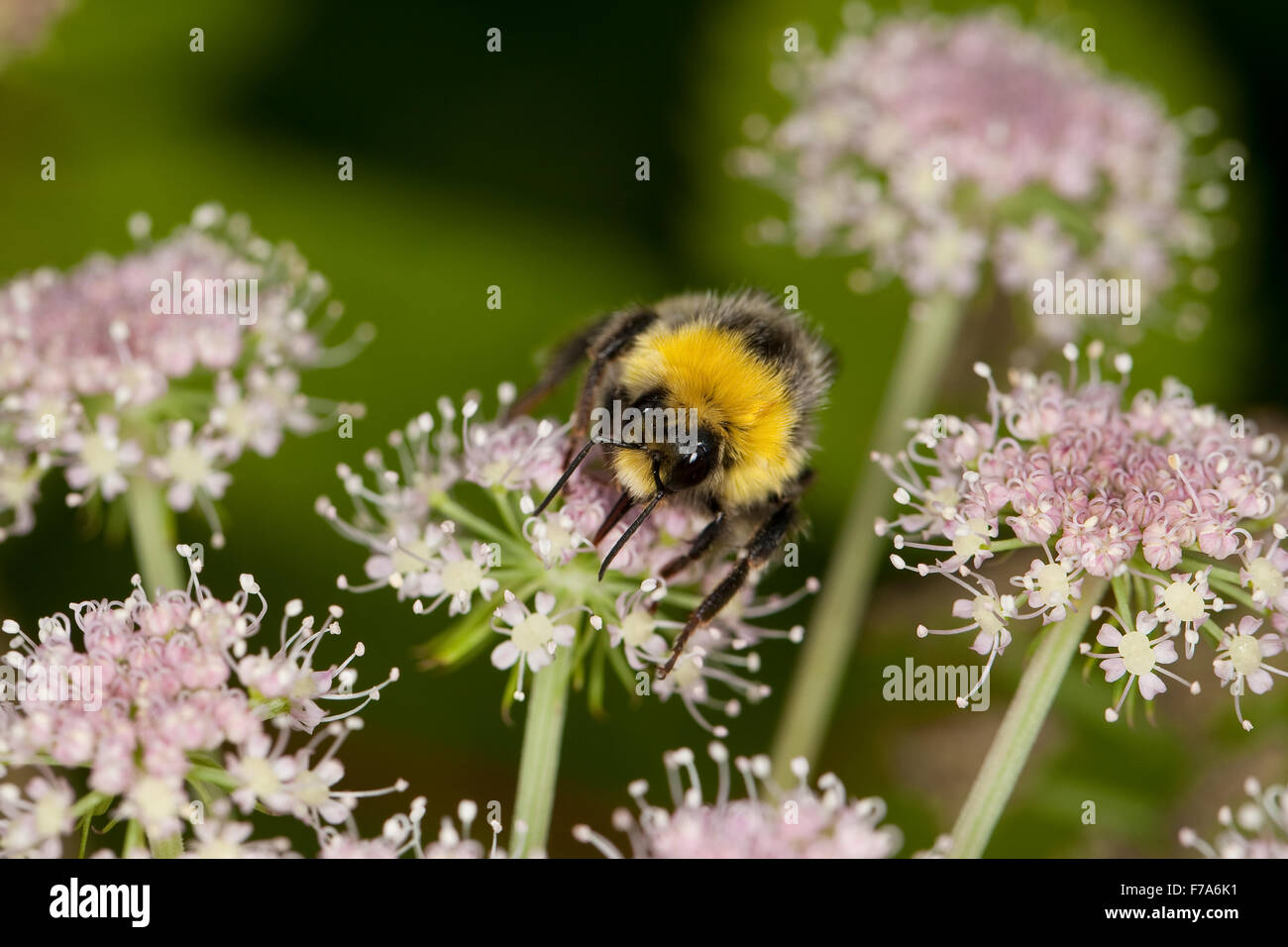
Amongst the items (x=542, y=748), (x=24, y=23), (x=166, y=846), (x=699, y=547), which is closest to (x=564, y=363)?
(x=699, y=547)

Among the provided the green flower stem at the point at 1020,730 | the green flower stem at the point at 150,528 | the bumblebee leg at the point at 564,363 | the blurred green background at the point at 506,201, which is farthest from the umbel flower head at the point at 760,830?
the blurred green background at the point at 506,201

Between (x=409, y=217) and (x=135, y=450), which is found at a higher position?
(x=409, y=217)

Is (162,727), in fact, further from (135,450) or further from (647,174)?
(647,174)

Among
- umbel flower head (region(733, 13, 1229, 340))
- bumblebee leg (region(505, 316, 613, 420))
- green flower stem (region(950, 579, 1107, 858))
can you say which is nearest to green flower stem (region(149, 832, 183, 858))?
bumblebee leg (region(505, 316, 613, 420))

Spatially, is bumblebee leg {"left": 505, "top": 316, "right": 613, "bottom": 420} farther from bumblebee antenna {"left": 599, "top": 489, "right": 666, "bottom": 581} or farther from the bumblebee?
bumblebee antenna {"left": 599, "top": 489, "right": 666, "bottom": 581}
